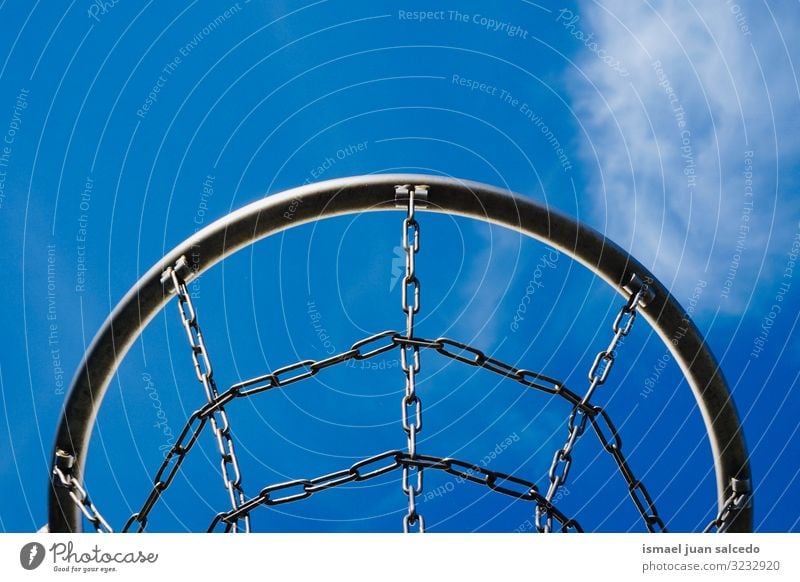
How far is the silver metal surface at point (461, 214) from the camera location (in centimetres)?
402

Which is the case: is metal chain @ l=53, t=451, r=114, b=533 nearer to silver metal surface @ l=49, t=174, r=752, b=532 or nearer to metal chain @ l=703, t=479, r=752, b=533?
silver metal surface @ l=49, t=174, r=752, b=532

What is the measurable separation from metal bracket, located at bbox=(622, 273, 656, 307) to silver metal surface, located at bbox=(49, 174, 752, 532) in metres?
0.01

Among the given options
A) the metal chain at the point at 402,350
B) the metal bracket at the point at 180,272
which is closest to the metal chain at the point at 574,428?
the metal chain at the point at 402,350

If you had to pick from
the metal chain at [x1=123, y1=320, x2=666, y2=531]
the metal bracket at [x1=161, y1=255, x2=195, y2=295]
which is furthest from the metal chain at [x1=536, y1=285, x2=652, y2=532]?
the metal bracket at [x1=161, y1=255, x2=195, y2=295]

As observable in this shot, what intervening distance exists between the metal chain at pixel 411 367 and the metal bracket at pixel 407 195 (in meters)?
0.02

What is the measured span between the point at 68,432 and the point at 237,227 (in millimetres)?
1280

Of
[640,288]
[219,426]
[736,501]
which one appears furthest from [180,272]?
[736,501]

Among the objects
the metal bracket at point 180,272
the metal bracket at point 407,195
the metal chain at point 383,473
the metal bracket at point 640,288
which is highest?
the metal bracket at point 407,195

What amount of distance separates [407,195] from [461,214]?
277mm

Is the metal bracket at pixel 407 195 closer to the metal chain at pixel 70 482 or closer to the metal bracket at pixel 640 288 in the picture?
the metal bracket at pixel 640 288

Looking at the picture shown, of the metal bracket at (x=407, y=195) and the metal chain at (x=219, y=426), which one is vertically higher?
the metal bracket at (x=407, y=195)

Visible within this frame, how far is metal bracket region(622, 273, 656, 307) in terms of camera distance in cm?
396
